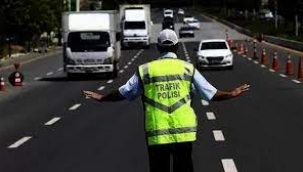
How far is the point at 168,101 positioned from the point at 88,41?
84.8 feet

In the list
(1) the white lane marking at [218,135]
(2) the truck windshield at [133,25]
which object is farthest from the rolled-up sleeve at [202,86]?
(2) the truck windshield at [133,25]

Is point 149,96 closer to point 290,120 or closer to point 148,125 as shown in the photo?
point 148,125

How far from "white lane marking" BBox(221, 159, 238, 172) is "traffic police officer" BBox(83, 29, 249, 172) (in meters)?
4.07

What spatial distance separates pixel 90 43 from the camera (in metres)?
31.7

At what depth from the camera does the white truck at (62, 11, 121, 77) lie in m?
31.4

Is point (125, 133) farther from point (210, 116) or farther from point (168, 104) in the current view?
point (168, 104)

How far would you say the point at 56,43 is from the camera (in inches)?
3012

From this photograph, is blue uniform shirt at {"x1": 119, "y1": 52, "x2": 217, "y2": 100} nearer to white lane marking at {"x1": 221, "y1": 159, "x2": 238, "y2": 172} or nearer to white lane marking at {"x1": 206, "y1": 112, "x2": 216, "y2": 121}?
white lane marking at {"x1": 221, "y1": 159, "x2": 238, "y2": 172}

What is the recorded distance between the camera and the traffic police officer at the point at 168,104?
245 inches

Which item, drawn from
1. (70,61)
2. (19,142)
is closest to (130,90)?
(19,142)

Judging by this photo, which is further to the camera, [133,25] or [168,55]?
[133,25]

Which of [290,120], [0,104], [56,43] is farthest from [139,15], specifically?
[290,120]

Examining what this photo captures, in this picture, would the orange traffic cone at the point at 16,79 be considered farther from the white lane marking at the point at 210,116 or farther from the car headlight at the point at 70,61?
the white lane marking at the point at 210,116

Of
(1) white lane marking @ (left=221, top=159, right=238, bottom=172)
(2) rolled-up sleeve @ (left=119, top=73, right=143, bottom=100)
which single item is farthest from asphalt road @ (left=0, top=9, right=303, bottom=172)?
(2) rolled-up sleeve @ (left=119, top=73, right=143, bottom=100)
